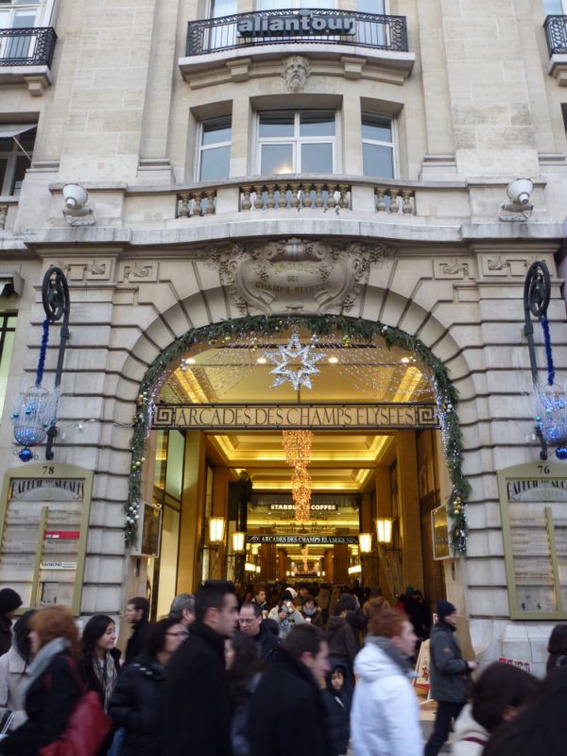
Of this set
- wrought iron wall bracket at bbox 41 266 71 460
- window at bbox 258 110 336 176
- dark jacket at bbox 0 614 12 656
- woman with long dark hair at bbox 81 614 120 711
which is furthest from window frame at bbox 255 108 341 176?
woman with long dark hair at bbox 81 614 120 711

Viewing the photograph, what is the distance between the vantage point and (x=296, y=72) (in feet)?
41.4

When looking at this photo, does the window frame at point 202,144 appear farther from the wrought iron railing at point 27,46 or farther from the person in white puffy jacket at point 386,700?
the person in white puffy jacket at point 386,700

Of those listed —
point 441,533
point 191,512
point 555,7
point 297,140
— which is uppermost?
point 555,7

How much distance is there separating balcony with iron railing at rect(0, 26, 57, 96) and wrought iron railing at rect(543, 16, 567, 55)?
10633 millimetres

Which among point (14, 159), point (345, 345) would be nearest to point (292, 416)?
point (345, 345)

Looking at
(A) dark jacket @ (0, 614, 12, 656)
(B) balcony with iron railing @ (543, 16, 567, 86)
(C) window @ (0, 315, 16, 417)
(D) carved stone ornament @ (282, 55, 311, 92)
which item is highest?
(B) balcony with iron railing @ (543, 16, 567, 86)

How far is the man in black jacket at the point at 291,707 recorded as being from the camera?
110 inches

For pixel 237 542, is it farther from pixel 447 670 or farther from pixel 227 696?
pixel 227 696

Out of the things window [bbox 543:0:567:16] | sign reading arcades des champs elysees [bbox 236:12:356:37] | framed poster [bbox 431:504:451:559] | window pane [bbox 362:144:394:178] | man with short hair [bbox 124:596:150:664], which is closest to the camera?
man with short hair [bbox 124:596:150:664]

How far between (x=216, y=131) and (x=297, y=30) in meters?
2.62

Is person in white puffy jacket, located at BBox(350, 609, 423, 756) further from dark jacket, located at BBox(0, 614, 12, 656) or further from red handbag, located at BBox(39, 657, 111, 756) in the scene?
dark jacket, located at BBox(0, 614, 12, 656)

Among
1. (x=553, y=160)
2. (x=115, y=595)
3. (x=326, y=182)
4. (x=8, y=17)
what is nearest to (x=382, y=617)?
(x=115, y=595)

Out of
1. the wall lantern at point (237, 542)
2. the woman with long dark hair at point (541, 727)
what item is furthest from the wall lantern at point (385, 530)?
the woman with long dark hair at point (541, 727)

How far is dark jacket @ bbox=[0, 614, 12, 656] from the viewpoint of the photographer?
5.45 meters
